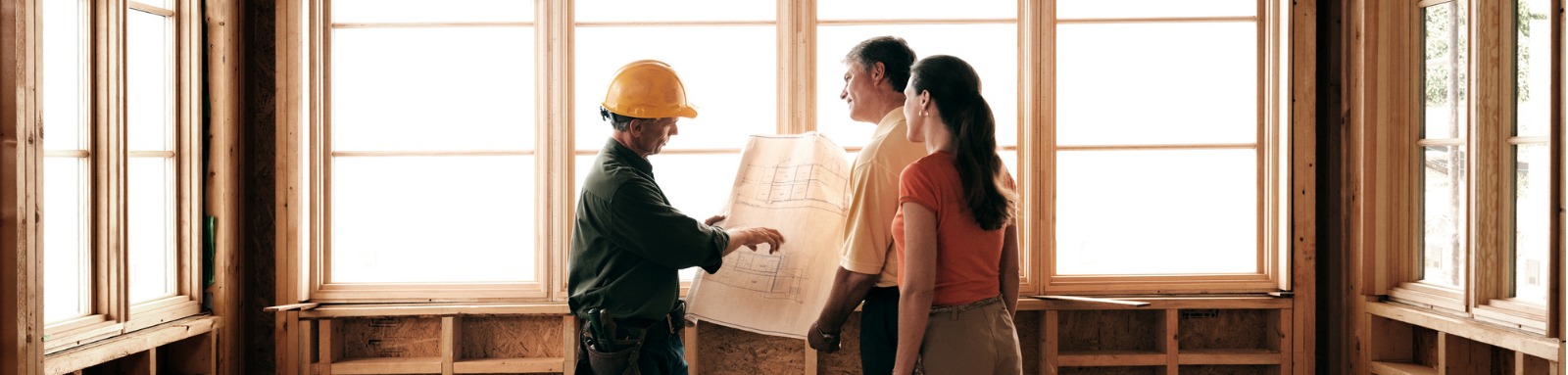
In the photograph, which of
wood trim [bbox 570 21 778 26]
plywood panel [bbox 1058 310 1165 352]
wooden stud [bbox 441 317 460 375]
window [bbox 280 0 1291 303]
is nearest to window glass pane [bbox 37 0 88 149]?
window [bbox 280 0 1291 303]

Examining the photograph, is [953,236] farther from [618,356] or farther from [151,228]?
[151,228]

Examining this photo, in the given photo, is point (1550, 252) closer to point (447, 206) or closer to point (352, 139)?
point (447, 206)

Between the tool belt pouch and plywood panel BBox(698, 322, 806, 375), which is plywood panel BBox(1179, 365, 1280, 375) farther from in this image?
the tool belt pouch

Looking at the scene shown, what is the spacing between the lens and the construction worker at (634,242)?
256 centimetres

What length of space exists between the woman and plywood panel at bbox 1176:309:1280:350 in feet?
6.18

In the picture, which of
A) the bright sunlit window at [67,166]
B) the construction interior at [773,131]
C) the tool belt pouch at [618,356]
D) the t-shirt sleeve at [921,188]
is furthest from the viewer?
the construction interior at [773,131]

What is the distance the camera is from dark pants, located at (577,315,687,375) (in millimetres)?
2711

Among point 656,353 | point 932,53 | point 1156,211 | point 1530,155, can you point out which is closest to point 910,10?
point 932,53

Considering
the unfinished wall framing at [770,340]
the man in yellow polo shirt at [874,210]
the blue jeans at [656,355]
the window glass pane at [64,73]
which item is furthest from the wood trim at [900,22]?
the window glass pane at [64,73]

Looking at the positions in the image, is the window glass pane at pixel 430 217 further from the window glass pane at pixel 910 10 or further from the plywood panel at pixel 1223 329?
the plywood panel at pixel 1223 329

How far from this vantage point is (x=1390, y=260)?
3.44 meters

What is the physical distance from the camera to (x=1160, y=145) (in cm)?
359

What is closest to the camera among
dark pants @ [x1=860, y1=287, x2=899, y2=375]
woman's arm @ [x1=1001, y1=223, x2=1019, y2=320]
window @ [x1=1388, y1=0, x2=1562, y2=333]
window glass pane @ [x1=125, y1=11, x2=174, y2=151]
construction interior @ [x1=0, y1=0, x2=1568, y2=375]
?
woman's arm @ [x1=1001, y1=223, x2=1019, y2=320]

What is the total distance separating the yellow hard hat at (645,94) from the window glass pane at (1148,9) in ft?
5.26
